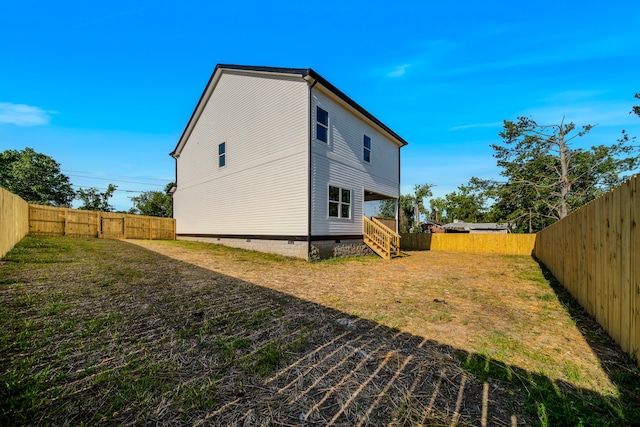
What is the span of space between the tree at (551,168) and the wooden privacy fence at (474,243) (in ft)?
15.9

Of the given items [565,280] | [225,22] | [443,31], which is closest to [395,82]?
[443,31]

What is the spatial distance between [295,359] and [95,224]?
2003 cm

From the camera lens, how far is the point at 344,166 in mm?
12156

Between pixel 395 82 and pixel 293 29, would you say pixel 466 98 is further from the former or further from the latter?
pixel 293 29

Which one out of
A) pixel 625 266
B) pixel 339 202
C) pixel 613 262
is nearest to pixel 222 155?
pixel 339 202

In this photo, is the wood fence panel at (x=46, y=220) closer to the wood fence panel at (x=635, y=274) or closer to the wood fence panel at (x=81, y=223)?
the wood fence panel at (x=81, y=223)

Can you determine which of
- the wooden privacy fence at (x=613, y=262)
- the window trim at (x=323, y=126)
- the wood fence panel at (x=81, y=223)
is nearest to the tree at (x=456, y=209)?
the window trim at (x=323, y=126)

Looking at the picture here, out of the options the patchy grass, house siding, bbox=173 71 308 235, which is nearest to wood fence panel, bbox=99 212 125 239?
house siding, bbox=173 71 308 235

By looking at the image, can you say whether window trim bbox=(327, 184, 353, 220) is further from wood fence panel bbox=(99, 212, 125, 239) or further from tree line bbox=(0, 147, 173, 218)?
tree line bbox=(0, 147, 173, 218)

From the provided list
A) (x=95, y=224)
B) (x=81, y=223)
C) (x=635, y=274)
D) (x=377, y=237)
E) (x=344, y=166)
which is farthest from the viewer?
(x=95, y=224)

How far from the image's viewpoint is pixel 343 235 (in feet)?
38.6

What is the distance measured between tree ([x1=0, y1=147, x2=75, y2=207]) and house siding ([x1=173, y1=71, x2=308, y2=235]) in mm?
23181

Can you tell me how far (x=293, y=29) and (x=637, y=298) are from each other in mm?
11726

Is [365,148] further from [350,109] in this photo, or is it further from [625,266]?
[625,266]
